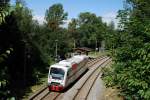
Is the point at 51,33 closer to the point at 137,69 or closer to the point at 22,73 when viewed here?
the point at 22,73

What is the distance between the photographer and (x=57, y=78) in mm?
31562

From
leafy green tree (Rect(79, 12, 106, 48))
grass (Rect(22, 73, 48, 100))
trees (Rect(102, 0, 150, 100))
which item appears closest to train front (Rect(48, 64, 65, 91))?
grass (Rect(22, 73, 48, 100))

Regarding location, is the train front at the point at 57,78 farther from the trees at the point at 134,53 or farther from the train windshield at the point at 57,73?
the trees at the point at 134,53

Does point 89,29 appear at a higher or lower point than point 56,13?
lower

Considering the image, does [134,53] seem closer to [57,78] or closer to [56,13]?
[57,78]

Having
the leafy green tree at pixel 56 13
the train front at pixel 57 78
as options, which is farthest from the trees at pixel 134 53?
the leafy green tree at pixel 56 13

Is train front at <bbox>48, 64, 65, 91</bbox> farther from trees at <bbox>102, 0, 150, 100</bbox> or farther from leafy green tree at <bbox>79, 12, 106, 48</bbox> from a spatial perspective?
leafy green tree at <bbox>79, 12, 106, 48</bbox>

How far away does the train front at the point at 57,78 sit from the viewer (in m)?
31.2

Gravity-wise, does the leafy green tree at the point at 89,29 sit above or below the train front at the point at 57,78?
above

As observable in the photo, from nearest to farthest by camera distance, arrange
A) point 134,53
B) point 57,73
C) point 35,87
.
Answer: point 134,53, point 57,73, point 35,87

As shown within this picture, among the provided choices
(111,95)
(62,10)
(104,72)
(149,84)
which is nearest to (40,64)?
(111,95)

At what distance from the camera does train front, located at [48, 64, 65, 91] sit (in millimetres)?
31172

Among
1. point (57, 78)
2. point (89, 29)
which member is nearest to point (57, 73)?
point (57, 78)

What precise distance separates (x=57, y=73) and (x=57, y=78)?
1.62 feet
